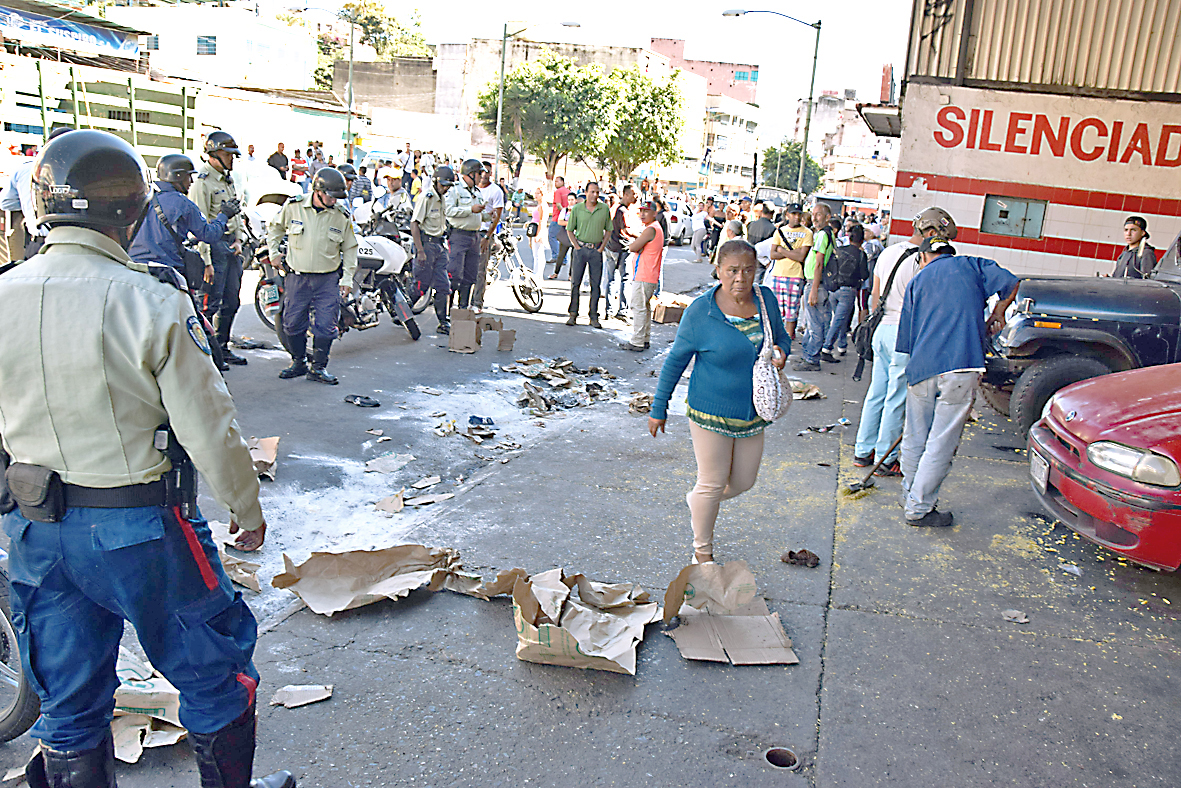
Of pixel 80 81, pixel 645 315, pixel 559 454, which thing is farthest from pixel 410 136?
pixel 559 454

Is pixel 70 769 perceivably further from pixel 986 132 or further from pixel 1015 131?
pixel 1015 131

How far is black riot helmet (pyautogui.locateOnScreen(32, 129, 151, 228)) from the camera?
2.29 metres

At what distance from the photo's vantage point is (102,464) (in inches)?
88.7

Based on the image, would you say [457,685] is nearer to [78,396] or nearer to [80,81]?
[78,396]

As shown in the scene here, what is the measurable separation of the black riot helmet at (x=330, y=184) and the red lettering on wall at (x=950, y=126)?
7473mm

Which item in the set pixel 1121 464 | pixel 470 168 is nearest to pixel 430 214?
pixel 470 168

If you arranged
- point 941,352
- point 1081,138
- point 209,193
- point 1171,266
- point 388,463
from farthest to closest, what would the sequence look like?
point 1081,138
point 209,193
point 1171,266
point 388,463
point 941,352

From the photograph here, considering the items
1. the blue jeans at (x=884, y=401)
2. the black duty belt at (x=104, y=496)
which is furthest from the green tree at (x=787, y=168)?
the black duty belt at (x=104, y=496)

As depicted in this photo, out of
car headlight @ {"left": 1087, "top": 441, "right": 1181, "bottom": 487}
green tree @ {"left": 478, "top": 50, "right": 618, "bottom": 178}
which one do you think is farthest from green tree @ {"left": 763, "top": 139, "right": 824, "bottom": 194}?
car headlight @ {"left": 1087, "top": 441, "right": 1181, "bottom": 487}

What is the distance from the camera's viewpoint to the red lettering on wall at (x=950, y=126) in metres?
11.5

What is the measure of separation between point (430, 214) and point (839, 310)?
199 inches

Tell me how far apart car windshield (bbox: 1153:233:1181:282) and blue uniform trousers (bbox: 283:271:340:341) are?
6992 millimetres

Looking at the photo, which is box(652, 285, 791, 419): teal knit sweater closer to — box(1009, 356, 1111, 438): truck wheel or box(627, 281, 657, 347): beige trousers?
box(1009, 356, 1111, 438): truck wheel

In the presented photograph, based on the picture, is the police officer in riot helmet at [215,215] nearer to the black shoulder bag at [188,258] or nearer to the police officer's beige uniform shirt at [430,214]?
the black shoulder bag at [188,258]
